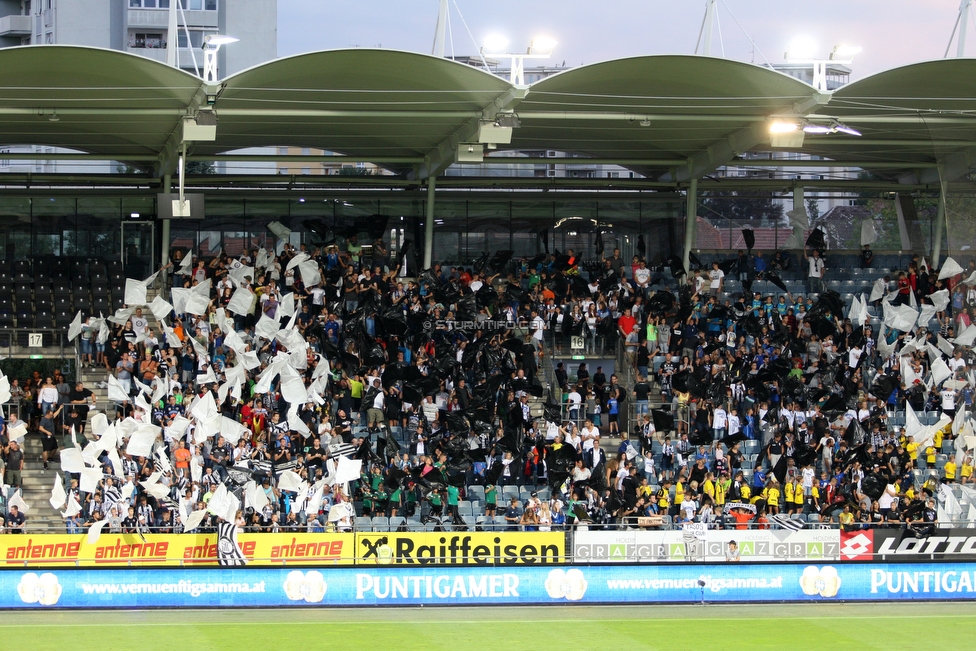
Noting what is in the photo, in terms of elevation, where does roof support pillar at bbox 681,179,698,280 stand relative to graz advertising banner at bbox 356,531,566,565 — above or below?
above

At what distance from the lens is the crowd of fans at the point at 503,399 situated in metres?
22.5

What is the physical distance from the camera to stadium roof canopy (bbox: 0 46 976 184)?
22547mm

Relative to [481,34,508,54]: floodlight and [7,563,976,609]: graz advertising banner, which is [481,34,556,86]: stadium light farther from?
[7,563,976,609]: graz advertising banner

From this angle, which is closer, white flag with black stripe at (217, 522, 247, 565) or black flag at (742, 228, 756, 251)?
white flag with black stripe at (217, 522, 247, 565)

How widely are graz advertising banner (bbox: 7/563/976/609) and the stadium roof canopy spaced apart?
30.5 ft

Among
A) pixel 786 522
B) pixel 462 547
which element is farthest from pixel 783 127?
pixel 462 547

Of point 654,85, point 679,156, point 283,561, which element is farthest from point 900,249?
point 283,561

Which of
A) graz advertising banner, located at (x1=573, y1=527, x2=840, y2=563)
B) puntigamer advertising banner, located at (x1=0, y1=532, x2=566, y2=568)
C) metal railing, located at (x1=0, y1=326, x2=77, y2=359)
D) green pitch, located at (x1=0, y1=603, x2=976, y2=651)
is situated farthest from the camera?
metal railing, located at (x1=0, y1=326, x2=77, y2=359)

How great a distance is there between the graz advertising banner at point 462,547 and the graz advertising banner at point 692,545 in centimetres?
54

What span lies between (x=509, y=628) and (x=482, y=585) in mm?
1229

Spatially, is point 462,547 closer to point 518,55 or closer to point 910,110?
point 518,55

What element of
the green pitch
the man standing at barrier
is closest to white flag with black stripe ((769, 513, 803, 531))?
the green pitch

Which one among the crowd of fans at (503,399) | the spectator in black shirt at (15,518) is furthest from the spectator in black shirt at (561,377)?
the spectator in black shirt at (15,518)

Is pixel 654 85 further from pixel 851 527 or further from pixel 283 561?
pixel 283 561
